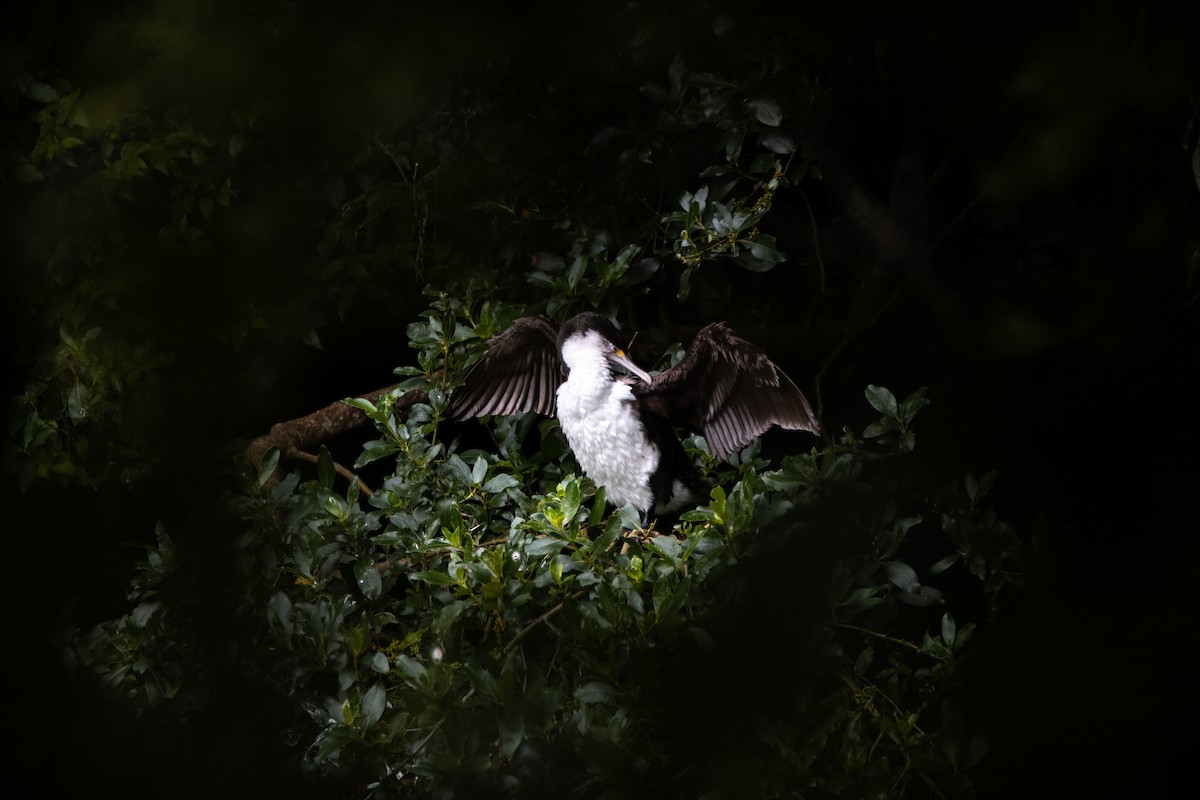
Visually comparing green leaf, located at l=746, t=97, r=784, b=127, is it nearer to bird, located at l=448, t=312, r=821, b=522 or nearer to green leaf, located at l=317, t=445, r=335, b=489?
bird, located at l=448, t=312, r=821, b=522

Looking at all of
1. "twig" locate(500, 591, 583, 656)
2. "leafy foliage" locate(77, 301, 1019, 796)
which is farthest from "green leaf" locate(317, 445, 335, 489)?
"twig" locate(500, 591, 583, 656)

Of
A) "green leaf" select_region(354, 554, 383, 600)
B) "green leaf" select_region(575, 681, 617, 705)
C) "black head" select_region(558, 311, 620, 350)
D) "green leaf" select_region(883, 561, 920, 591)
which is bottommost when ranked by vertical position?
"green leaf" select_region(883, 561, 920, 591)

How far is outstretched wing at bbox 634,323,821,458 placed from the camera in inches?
53.9

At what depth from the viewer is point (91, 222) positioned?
61 centimetres

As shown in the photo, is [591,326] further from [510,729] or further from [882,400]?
[510,729]

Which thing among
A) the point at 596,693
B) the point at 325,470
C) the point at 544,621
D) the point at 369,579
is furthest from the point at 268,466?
the point at 596,693

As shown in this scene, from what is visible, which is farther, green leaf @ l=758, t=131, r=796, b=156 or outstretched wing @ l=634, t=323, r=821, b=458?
green leaf @ l=758, t=131, r=796, b=156

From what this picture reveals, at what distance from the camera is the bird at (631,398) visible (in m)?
1.41

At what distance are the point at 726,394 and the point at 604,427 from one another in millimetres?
164

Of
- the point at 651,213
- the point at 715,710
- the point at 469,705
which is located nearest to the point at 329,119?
the point at 715,710

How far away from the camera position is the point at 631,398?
1.49 meters

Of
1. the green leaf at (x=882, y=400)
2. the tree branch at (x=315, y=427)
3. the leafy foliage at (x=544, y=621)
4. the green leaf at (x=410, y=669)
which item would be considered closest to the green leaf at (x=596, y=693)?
the leafy foliage at (x=544, y=621)

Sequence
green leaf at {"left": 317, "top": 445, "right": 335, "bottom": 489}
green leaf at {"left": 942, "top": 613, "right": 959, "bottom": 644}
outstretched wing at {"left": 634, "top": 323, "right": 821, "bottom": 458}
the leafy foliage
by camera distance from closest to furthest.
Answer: the leafy foliage
green leaf at {"left": 942, "top": 613, "right": 959, "bottom": 644}
outstretched wing at {"left": 634, "top": 323, "right": 821, "bottom": 458}
green leaf at {"left": 317, "top": 445, "right": 335, "bottom": 489}

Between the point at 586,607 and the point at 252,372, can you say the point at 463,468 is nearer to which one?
the point at 586,607
